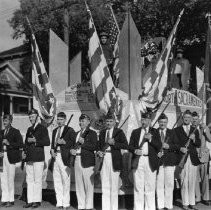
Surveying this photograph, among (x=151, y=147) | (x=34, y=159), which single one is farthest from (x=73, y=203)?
(x=151, y=147)

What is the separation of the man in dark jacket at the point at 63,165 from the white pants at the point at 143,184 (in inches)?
51.3

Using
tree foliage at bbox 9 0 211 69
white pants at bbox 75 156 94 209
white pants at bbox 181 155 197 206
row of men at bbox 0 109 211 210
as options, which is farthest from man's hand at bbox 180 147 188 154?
tree foliage at bbox 9 0 211 69

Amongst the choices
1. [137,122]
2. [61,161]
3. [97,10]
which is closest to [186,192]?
[137,122]

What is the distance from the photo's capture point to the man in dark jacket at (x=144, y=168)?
721cm

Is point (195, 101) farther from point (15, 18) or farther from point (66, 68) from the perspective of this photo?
point (15, 18)

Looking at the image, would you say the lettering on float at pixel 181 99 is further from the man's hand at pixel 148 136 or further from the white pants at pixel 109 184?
the white pants at pixel 109 184

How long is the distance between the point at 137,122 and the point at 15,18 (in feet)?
62.0

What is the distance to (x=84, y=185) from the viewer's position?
7.61 metres

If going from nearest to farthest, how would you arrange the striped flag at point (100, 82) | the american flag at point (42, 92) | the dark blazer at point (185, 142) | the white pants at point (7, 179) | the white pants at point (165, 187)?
the white pants at point (165, 187), the dark blazer at point (185, 142), the white pants at point (7, 179), the striped flag at point (100, 82), the american flag at point (42, 92)

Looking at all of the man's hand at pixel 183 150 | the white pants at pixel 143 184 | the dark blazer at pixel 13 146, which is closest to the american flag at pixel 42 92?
the dark blazer at pixel 13 146

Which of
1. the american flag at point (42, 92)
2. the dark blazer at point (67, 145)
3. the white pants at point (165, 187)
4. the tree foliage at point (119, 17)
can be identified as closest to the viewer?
the white pants at point (165, 187)

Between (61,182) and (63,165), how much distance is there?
0.32m

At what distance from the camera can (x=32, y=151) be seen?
789 centimetres

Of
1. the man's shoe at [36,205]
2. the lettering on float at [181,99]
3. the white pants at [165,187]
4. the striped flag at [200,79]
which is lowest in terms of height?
the man's shoe at [36,205]
